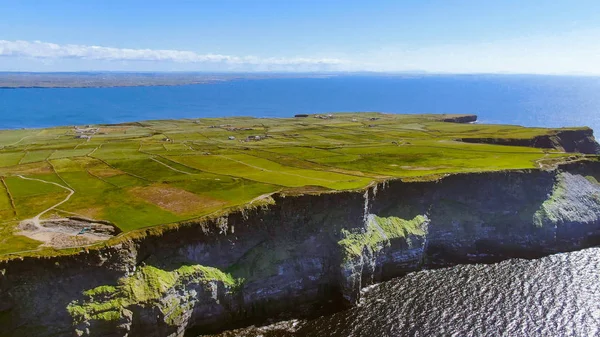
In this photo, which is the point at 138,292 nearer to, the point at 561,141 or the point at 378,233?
the point at 378,233

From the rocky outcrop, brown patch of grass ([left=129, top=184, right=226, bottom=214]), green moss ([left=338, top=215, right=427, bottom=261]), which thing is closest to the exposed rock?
the rocky outcrop

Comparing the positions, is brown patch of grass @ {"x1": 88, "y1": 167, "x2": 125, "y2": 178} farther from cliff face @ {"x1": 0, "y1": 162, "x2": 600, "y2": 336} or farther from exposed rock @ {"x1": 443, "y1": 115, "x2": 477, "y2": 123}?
exposed rock @ {"x1": 443, "y1": 115, "x2": 477, "y2": 123}

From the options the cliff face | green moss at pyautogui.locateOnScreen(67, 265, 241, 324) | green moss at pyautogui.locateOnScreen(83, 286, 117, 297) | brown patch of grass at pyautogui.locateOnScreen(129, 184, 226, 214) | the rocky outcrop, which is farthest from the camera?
the rocky outcrop

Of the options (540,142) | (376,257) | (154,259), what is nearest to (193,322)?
(154,259)

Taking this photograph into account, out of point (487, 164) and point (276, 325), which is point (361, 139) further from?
point (276, 325)

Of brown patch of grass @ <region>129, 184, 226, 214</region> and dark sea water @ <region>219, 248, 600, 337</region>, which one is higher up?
brown patch of grass @ <region>129, 184, 226, 214</region>

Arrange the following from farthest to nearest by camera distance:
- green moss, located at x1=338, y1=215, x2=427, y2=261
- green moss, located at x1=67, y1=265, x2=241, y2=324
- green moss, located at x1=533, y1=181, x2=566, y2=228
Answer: green moss, located at x1=533, y1=181, x2=566, y2=228 < green moss, located at x1=338, y1=215, x2=427, y2=261 < green moss, located at x1=67, y1=265, x2=241, y2=324
